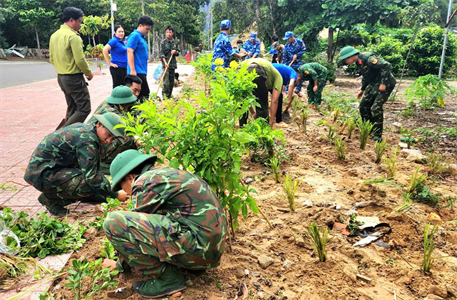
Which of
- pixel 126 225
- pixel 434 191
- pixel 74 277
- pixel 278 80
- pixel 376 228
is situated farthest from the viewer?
pixel 278 80

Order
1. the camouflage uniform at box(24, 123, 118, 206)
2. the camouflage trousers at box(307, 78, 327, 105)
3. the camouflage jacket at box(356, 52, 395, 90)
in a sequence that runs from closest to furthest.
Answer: the camouflage uniform at box(24, 123, 118, 206) < the camouflage jacket at box(356, 52, 395, 90) < the camouflage trousers at box(307, 78, 327, 105)

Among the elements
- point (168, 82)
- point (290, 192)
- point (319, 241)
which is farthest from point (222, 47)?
point (319, 241)

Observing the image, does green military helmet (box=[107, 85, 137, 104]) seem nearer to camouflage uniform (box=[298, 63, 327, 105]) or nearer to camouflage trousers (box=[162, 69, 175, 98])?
camouflage trousers (box=[162, 69, 175, 98])

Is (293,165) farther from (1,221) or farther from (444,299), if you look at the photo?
(1,221)

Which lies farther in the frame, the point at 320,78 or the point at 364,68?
the point at 320,78

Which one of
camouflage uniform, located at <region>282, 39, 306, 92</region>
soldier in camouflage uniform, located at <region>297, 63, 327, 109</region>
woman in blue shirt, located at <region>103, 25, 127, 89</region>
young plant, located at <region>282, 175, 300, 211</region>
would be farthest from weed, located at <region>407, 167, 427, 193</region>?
camouflage uniform, located at <region>282, 39, 306, 92</region>

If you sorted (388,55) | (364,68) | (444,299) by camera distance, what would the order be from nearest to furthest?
(444,299) → (364,68) → (388,55)

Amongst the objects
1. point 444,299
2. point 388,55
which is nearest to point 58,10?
point 388,55

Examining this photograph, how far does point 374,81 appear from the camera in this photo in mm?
5961

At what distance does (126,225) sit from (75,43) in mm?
3461

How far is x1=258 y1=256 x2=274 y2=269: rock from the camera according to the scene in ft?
8.61

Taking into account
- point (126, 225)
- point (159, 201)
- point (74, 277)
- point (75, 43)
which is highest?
point (75, 43)

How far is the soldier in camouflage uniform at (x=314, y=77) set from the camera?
7473 millimetres

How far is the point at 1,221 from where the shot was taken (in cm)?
257
